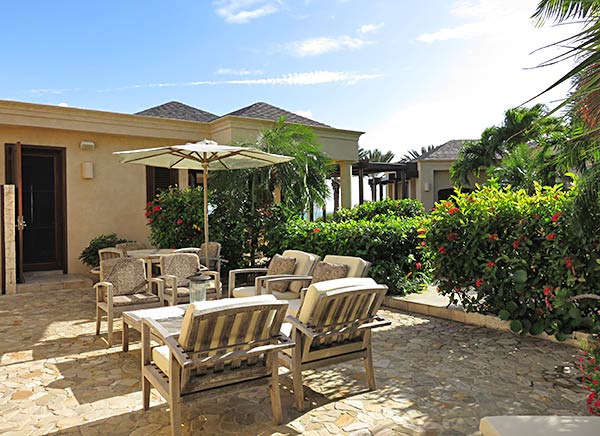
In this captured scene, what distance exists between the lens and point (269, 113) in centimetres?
1357

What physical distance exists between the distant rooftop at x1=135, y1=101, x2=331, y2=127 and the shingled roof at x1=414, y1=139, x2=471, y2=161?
1144 centimetres

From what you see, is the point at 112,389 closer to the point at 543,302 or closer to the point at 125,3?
the point at 543,302

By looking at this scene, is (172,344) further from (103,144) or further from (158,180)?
(158,180)

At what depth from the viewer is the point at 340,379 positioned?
4449mm

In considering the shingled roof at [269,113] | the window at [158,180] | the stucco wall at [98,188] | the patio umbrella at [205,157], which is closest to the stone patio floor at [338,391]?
the patio umbrella at [205,157]

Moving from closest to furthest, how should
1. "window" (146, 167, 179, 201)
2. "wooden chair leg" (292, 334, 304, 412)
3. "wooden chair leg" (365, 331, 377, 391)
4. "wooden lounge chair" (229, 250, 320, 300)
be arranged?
1. "wooden chair leg" (292, 334, 304, 412)
2. "wooden chair leg" (365, 331, 377, 391)
3. "wooden lounge chair" (229, 250, 320, 300)
4. "window" (146, 167, 179, 201)

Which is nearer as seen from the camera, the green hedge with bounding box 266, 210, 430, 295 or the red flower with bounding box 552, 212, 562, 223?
the red flower with bounding box 552, 212, 562, 223

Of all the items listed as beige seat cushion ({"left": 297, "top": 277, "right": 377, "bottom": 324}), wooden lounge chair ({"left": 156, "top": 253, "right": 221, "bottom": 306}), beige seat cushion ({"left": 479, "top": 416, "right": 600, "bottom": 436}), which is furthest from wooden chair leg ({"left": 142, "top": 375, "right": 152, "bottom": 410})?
beige seat cushion ({"left": 479, "top": 416, "right": 600, "bottom": 436})

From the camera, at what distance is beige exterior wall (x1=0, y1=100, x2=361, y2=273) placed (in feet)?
33.6

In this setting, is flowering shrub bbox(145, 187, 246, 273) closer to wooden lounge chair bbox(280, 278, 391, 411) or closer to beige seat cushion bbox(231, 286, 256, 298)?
beige seat cushion bbox(231, 286, 256, 298)

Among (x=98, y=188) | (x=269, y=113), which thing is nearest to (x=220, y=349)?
(x=98, y=188)

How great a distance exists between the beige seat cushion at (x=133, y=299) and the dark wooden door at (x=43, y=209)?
5.73m

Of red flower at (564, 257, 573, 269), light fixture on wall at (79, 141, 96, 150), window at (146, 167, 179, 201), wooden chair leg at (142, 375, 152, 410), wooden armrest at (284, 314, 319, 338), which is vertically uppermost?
light fixture on wall at (79, 141, 96, 150)

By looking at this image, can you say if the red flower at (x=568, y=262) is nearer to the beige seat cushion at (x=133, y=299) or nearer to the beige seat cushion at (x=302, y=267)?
the beige seat cushion at (x=302, y=267)
